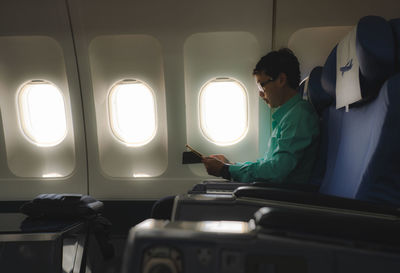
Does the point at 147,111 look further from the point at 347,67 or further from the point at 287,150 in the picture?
the point at 347,67

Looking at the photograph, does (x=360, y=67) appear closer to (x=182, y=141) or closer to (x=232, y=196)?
(x=232, y=196)

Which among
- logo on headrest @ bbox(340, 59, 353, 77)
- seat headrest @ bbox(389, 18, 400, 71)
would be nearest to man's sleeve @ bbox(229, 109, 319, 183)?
logo on headrest @ bbox(340, 59, 353, 77)

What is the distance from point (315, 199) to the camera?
1.09 meters

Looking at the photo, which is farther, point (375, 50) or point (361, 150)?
point (361, 150)

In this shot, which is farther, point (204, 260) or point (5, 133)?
point (5, 133)

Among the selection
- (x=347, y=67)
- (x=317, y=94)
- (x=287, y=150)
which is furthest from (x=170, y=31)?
(x=347, y=67)

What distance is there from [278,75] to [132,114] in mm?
1641

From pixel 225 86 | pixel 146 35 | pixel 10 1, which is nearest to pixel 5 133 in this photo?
pixel 10 1

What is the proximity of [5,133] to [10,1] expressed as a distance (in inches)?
50.2

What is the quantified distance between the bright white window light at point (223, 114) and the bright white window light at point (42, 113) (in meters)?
1.44

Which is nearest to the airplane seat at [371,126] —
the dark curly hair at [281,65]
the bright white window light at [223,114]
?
the dark curly hair at [281,65]

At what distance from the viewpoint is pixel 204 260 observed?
0.67m

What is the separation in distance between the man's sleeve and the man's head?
0.28 m

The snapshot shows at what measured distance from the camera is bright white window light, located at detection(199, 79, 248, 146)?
290 centimetres
